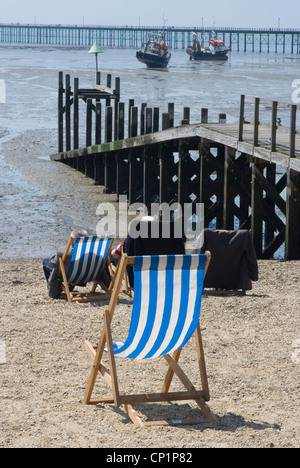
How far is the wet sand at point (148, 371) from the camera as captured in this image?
181 inches

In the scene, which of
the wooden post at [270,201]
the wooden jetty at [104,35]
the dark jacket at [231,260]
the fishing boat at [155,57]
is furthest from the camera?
the wooden jetty at [104,35]

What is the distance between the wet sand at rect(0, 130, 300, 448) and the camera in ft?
15.1

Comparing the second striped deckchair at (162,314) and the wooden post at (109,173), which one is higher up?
the second striped deckchair at (162,314)

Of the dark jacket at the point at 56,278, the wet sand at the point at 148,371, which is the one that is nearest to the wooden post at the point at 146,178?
the wet sand at the point at 148,371

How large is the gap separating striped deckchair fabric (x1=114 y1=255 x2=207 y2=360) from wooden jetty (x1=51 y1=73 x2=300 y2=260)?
598 centimetres

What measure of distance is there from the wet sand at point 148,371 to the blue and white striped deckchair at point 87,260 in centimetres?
27

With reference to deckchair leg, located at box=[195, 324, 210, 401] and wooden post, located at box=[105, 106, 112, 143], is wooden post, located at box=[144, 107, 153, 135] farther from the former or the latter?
deckchair leg, located at box=[195, 324, 210, 401]

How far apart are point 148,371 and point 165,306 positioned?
1149mm

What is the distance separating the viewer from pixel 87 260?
8.16m

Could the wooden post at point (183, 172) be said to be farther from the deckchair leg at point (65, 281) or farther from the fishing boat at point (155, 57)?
the fishing boat at point (155, 57)

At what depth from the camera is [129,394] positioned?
543 centimetres
